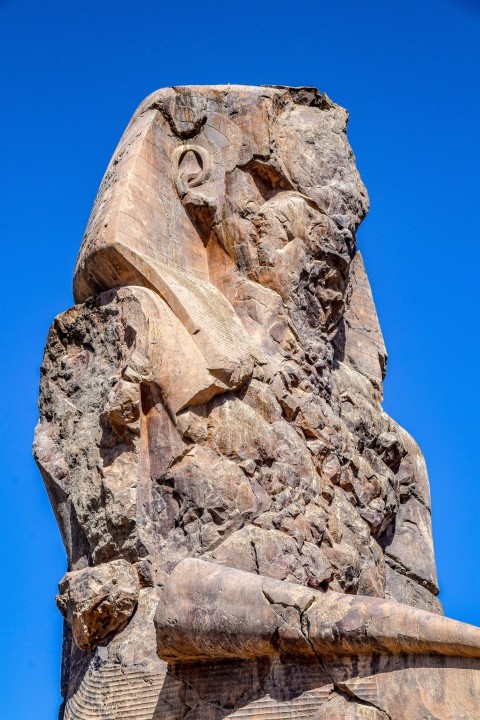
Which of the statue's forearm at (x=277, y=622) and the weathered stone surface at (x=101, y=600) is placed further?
the weathered stone surface at (x=101, y=600)

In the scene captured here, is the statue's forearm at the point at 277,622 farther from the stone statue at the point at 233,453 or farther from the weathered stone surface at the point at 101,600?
the weathered stone surface at the point at 101,600

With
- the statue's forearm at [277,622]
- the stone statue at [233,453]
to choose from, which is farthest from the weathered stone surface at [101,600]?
the statue's forearm at [277,622]

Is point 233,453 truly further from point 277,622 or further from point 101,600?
point 277,622

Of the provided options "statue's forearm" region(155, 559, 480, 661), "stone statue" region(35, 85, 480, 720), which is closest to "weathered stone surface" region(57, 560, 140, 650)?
"stone statue" region(35, 85, 480, 720)

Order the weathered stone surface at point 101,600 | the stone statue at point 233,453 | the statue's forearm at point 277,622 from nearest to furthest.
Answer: the statue's forearm at point 277,622 → the stone statue at point 233,453 → the weathered stone surface at point 101,600

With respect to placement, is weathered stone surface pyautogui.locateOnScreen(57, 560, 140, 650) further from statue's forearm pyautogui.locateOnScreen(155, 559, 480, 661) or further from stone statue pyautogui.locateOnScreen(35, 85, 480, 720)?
statue's forearm pyautogui.locateOnScreen(155, 559, 480, 661)

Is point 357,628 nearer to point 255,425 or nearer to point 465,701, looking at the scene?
point 465,701

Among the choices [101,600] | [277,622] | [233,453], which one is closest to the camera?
[277,622]

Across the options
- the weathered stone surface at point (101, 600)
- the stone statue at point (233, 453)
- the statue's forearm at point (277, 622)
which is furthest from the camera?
the weathered stone surface at point (101, 600)

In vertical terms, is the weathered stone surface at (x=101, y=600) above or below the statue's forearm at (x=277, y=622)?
above

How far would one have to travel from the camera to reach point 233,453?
852 centimetres

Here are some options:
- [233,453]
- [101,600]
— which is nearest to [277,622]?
[101,600]

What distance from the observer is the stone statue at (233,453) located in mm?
7258

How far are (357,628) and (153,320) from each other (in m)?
2.79
